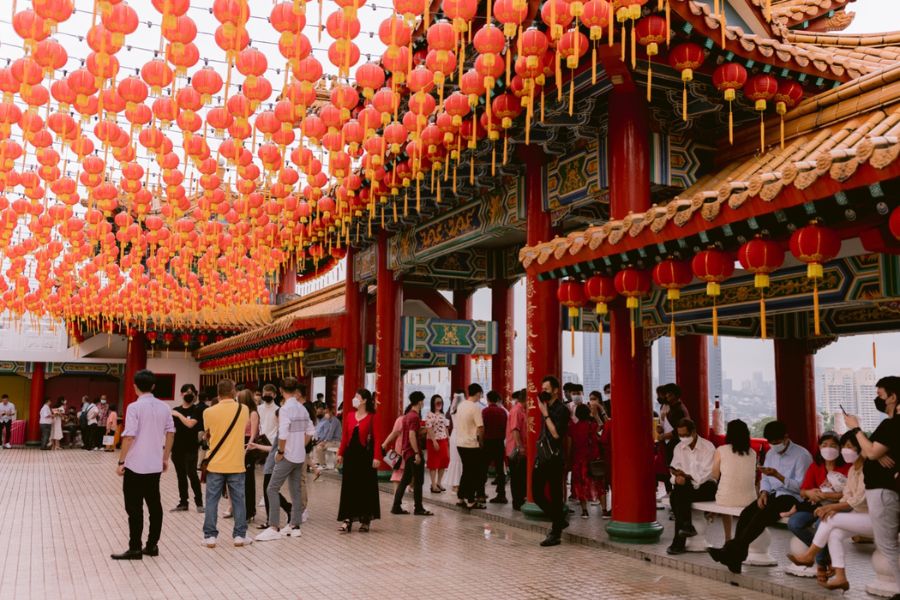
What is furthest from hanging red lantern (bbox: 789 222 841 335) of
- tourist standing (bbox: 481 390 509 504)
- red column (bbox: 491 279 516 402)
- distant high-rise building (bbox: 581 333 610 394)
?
distant high-rise building (bbox: 581 333 610 394)

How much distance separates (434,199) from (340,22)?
6348mm

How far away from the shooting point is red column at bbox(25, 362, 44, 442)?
28.0 metres

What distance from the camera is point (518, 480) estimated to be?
10.5 meters

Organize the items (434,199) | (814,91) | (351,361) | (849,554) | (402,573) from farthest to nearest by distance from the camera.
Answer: (351,361) → (434,199) → (814,91) → (849,554) → (402,573)

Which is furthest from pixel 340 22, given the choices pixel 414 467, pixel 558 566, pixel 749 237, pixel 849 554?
pixel 849 554

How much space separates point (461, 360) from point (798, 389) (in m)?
7.61

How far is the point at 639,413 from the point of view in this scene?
8398mm

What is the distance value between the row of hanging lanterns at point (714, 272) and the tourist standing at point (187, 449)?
524 centimetres

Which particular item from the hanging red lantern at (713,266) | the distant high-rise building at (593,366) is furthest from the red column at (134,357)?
the hanging red lantern at (713,266)

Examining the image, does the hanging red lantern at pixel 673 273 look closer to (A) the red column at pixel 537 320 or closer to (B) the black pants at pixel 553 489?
(B) the black pants at pixel 553 489

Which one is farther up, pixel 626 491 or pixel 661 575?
pixel 626 491

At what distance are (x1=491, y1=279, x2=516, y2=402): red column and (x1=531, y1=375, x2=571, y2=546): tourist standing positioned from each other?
26.3ft

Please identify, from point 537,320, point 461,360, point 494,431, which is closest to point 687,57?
point 537,320

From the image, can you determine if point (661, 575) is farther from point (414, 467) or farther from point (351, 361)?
point (351, 361)
